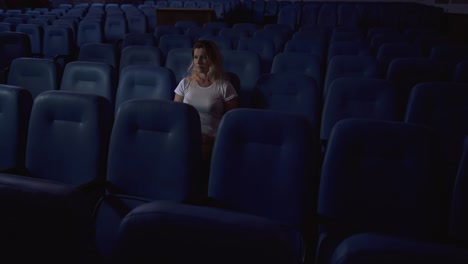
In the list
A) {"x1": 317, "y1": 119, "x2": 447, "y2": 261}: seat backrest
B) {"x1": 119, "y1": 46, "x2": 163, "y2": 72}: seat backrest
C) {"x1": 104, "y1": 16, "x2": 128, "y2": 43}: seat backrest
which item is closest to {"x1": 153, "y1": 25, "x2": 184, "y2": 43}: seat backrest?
{"x1": 104, "y1": 16, "x2": 128, "y2": 43}: seat backrest

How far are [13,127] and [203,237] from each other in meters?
1.74

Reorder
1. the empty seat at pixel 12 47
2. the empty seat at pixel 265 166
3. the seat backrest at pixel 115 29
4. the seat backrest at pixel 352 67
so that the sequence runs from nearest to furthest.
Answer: the empty seat at pixel 265 166
the seat backrest at pixel 352 67
the empty seat at pixel 12 47
the seat backrest at pixel 115 29

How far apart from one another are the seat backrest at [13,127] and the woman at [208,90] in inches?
37.5

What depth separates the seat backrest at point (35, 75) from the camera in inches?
129

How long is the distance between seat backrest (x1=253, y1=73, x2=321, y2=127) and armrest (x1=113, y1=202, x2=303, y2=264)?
6.84 feet

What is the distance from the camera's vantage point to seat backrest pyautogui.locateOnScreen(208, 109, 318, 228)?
173cm

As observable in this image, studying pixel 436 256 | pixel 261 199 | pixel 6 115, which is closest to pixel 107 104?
pixel 6 115

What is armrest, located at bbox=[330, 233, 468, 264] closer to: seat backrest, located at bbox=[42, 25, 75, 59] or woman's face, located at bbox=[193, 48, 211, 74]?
woman's face, located at bbox=[193, 48, 211, 74]

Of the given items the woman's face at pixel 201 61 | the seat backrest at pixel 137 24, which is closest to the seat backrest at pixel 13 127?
the woman's face at pixel 201 61

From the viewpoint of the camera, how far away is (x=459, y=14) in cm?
931

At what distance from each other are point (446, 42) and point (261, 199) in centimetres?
434

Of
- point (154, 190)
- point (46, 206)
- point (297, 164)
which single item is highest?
point (46, 206)

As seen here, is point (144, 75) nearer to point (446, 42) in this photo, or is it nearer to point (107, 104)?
point (107, 104)

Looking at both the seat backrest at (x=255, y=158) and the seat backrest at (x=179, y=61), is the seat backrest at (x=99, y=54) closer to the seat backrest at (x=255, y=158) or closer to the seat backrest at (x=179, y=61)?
the seat backrest at (x=179, y=61)
